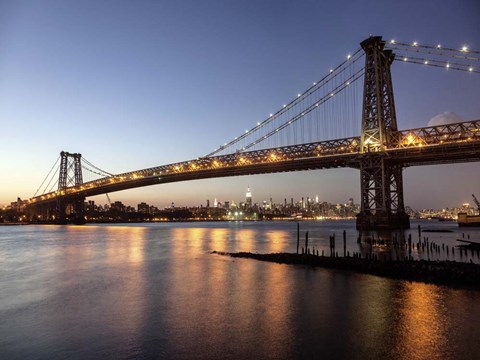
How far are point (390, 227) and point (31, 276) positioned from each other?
39255 mm

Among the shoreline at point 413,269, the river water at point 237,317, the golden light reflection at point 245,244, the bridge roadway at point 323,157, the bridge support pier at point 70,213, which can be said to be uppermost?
the bridge roadway at point 323,157

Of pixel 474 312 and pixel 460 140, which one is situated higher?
pixel 460 140

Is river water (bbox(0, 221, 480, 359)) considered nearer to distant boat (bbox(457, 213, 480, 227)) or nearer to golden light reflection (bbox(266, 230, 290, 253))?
golden light reflection (bbox(266, 230, 290, 253))

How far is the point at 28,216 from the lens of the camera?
129500mm

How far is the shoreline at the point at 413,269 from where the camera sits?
56.4ft

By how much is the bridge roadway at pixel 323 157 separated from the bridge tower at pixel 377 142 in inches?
35.9

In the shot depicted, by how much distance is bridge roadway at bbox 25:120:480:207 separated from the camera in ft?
149

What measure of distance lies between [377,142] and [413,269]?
3158 centimetres

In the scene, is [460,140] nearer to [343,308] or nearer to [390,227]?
[390,227]

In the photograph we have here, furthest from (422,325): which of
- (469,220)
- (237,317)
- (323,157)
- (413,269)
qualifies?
(469,220)

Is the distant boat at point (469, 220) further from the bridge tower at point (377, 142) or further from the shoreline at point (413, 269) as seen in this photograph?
the shoreline at point (413, 269)

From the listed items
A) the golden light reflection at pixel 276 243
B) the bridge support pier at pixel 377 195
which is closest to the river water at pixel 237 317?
the golden light reflection at pixel 276 243

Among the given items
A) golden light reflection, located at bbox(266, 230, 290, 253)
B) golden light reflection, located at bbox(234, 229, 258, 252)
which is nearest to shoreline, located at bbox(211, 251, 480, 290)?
golden light reflection, located at bbox(266, 230, 290, 253)

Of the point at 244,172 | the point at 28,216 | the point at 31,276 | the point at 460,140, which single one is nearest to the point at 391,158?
the point at 460,140
